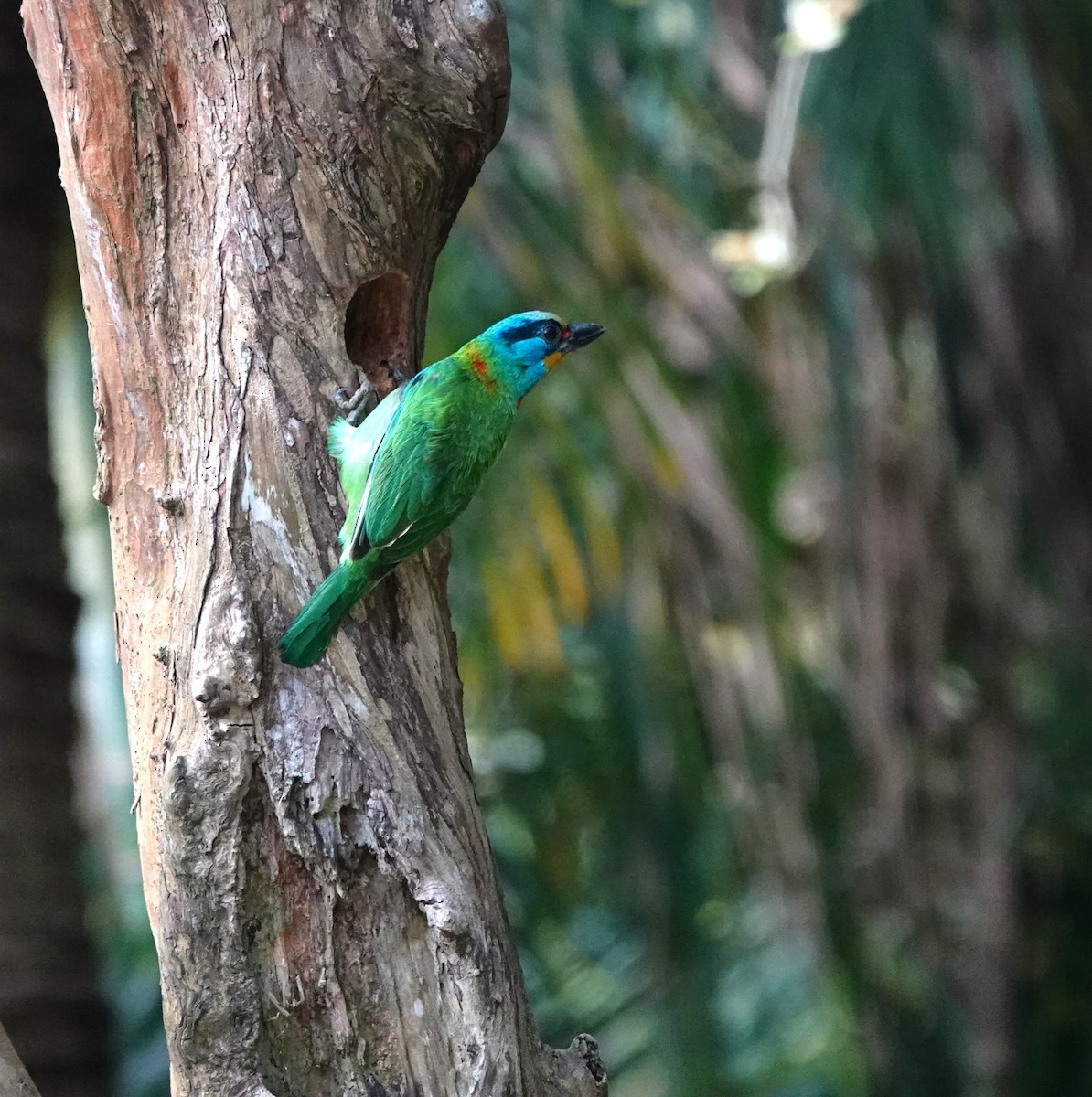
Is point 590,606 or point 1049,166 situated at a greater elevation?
point 1049,166

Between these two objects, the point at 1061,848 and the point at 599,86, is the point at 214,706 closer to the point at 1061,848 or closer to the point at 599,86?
the point at 599,86

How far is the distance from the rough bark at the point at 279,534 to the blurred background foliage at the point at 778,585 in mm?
2476

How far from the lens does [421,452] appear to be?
8.77 feet

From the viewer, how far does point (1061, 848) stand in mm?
5852

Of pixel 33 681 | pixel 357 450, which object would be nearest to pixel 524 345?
pixel 357 450

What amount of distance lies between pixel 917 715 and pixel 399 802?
4.10 meters

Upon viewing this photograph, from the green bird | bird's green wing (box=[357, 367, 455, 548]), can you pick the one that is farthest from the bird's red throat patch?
bird's green wing (box=[357, 367, 455, 548])

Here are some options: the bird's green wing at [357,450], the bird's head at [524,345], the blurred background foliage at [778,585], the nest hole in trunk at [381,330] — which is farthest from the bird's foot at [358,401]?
the blurred background foliage at [778,585]

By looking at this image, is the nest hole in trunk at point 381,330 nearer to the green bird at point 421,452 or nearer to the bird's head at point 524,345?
the green bird at point 421,452

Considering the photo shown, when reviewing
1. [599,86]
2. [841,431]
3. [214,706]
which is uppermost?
[599,86]

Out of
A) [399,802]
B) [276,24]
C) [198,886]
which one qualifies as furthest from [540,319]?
[198,886]

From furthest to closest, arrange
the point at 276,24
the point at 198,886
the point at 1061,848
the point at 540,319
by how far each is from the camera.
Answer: the point at 1061,848, the point at 540,319, the point at 276,24, the point at 198,886

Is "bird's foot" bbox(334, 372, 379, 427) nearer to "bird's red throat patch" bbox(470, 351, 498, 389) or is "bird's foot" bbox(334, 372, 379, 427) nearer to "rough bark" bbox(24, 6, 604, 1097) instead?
"rough bark" bbox(24, 6, 604, 1097)

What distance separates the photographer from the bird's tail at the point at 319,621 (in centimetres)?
218
